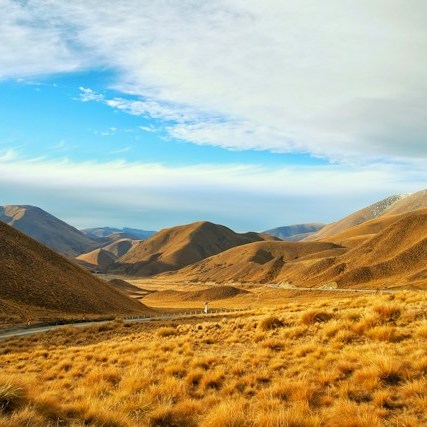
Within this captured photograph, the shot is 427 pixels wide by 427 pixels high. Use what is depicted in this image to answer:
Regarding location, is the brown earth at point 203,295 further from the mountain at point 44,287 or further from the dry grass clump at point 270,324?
the dry grass clump at point 270,324

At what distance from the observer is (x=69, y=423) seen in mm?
7734

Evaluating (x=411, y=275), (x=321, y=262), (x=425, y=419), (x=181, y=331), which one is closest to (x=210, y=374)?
(x=425, y=419)

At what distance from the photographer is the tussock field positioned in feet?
25.6

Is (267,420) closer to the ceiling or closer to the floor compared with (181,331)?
closer to the ceiling

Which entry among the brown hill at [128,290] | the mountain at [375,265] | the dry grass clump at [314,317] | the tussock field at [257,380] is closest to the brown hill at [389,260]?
the mountain at [375,265]

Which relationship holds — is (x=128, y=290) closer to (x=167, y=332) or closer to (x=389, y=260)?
(x=389, y=260)

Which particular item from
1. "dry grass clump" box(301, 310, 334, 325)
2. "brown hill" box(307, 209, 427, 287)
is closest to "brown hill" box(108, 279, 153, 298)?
"brown hill" box(307, 209, 427, 287)

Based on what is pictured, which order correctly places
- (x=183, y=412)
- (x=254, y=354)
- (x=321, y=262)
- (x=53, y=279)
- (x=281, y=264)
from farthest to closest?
(x=281, y=264) → (x=321, y=262) → (x=53, y=279) → (x=254, y=354) → (x=183, y=412)

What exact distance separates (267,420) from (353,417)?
147 centimetres

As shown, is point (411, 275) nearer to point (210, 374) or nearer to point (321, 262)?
point (321, 262)

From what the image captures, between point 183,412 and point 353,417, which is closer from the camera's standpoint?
point 353,417

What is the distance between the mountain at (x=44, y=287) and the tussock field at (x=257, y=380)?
3924cm

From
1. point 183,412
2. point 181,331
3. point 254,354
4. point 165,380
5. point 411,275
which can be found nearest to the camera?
point 183,412

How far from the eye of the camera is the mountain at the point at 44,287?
5788cm
